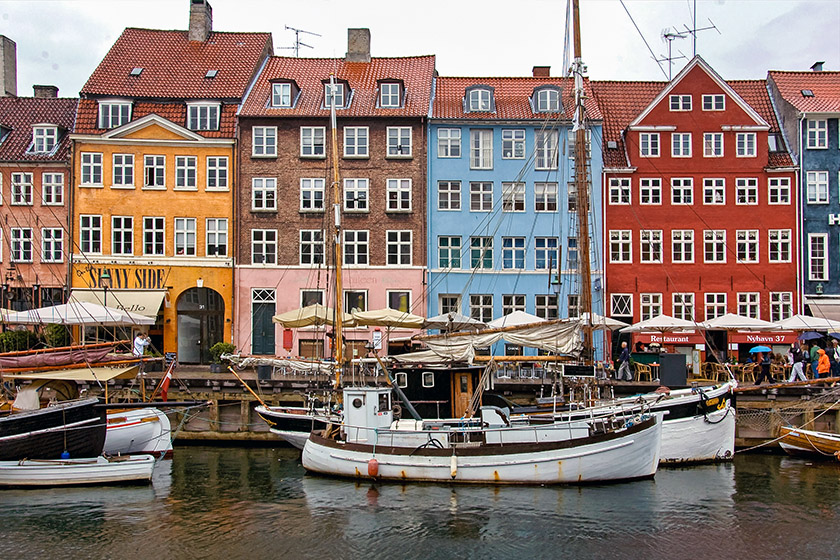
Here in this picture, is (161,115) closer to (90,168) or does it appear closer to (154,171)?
(154,171)

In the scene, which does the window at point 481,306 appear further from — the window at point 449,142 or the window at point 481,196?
the window at point 449,142

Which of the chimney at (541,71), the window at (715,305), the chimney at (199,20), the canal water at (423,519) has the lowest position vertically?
the canal water at (423,519)

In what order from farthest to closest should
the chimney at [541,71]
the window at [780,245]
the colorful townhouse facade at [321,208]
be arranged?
1. the chimney at [541,71]
2. the window at [780,245]
3. the colorful townhouse facade at [321,208]

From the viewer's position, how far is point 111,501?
23250 millimetres

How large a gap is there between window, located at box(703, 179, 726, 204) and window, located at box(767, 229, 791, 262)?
3.03 metres

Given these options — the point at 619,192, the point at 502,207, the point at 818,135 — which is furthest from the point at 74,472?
the point at 818,135

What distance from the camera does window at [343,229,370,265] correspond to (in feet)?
144

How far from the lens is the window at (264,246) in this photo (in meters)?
43.8

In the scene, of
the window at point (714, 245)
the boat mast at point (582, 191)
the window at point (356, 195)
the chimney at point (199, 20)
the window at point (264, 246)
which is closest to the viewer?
the boat mast at point (582, 191)

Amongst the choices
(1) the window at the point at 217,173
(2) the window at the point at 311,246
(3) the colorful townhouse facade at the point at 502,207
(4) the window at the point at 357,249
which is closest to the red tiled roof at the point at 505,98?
(3) the colorful townhouse facade at the point at 502,207

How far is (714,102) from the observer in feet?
148

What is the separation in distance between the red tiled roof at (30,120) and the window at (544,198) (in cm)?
2438

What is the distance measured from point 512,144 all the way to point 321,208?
10418 millimetres

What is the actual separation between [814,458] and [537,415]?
395 inches
